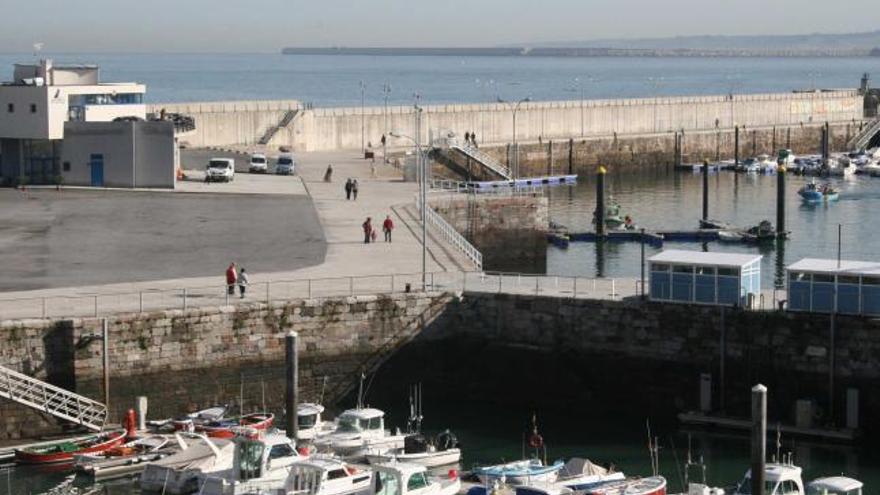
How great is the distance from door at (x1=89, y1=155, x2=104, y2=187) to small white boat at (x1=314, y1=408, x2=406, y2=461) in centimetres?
3576

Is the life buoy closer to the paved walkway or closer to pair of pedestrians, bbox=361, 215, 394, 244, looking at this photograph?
the paved walkway

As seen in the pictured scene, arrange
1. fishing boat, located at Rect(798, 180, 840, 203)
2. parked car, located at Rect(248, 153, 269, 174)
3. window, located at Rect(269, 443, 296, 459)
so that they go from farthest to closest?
fishing boat, located at Rect(798, 180, 840, 203) → parked car, located at Rect(248, 153, 269, 174) → window, located at Rect(269, 443, 296, 459)

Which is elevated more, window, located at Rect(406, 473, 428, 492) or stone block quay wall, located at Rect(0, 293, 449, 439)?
stone block quay wall, located at Rect(0, 293, 449, 439)

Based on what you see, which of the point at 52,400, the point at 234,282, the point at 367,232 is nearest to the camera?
the point at 52,400

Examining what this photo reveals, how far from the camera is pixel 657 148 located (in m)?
134

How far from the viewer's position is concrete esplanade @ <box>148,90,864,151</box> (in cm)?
11031

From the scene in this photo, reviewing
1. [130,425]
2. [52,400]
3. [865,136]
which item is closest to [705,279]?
[130,425]

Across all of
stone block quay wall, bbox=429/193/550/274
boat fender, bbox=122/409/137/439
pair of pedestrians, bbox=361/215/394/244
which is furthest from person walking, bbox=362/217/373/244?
boat fender, bbox=122/409/137/439

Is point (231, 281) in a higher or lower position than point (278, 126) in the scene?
lower

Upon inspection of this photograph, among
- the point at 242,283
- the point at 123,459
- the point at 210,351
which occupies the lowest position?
the point at 123,459

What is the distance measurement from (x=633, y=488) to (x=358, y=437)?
8125 millimetres

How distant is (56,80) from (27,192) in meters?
8.30

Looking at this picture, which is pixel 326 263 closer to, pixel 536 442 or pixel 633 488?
pixel 536 442

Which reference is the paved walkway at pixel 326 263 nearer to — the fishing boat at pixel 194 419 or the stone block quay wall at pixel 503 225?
the stone block quay wall at pixel 503 225
